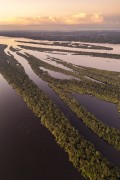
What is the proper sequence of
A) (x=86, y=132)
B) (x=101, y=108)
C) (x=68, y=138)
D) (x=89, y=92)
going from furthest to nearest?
(x=89, y=92)
(x=101, y=108)
(x=86, y=132)
(x=68, y=138)

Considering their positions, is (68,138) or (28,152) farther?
(68,138)

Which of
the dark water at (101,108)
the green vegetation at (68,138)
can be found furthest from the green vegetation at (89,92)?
the green vegetation at (68,138)

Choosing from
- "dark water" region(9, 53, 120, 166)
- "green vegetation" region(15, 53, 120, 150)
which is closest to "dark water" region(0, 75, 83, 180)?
"dark water" region(9, 53, 120, 166)

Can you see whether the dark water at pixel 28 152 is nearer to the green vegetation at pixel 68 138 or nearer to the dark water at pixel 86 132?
the green vegetation at pixel 68 138

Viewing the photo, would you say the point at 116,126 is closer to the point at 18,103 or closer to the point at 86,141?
the point at 86,141

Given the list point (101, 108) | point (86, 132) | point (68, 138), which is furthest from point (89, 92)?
point (68, 138)

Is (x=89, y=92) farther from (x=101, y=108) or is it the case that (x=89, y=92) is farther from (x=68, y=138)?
Result: (x=68, y=138)

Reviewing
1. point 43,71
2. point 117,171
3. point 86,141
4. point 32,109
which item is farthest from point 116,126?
point 43,71

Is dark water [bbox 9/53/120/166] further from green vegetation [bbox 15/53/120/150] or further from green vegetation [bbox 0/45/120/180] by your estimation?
green vegetation [bbox 0/45/120/180]
